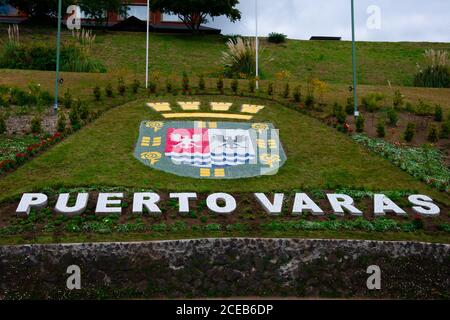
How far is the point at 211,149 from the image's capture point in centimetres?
1983

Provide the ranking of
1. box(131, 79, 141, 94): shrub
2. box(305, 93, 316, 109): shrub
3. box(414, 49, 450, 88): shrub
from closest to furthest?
box(305, 93, 316, 109): shrub, box(131, 79, 141, 94): shrub, box(414, 49, 450, 88): shrub

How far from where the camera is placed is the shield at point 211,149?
18641 millimetres

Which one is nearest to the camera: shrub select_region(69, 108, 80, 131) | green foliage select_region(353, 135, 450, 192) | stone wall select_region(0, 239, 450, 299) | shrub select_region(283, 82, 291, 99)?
stone wall select_region(0, 239, 450, 299)

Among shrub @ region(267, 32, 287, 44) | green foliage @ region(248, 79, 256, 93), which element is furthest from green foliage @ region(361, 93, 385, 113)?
shrub @ region(267, 32, 287, 44)

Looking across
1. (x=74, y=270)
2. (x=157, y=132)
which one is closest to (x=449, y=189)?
(x=157, y=132)

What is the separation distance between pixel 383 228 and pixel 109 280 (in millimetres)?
6235

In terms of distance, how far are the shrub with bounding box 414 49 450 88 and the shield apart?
11820 millimetres

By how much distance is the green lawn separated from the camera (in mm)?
17391

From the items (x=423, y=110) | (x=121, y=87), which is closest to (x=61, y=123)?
(x=121, y=87)

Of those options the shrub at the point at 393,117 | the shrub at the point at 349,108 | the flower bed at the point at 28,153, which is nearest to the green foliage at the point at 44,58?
the flower bed at the point at 28,153

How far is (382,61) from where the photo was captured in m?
38.1

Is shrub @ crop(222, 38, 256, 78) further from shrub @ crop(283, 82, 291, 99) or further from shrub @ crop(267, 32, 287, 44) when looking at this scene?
shrub @ crop(267, 32, 287, 44)

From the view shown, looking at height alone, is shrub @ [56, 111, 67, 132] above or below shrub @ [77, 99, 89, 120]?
below

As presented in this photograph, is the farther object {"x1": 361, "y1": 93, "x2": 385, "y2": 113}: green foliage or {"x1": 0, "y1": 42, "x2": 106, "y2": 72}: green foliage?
{"x1": 0, "y1": 42, "x2": 106, "y2": 72}: green foliage
